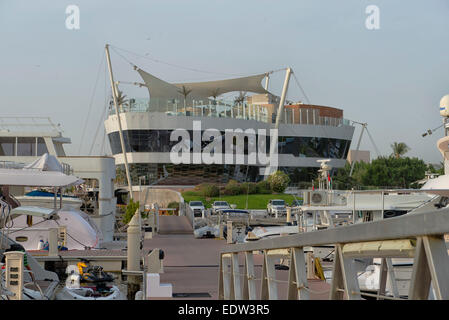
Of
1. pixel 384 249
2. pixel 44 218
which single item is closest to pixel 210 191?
pixel 44 218

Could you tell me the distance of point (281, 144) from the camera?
275 ft

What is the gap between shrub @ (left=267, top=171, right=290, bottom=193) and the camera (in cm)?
7619

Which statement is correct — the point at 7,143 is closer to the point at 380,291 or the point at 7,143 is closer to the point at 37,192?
the point at 37,192

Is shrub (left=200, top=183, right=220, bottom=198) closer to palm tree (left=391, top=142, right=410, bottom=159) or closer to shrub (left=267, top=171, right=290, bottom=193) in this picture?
shrub (left=267, top=171, right=290, bottom=193)

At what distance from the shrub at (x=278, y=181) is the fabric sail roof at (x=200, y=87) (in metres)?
11.7

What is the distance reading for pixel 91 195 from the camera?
36.4m

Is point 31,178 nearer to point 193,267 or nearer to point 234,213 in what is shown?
point 193,267

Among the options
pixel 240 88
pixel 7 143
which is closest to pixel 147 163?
pixel 240 88

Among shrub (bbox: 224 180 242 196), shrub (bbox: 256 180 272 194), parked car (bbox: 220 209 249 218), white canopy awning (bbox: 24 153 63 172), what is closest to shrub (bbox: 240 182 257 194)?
shrub (bbox: 224 180 242 196)

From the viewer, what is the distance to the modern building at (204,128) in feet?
251

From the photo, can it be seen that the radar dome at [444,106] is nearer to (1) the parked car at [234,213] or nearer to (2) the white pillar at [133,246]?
(2) the white pillar at [133,246]

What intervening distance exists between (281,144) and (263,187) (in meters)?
10.1

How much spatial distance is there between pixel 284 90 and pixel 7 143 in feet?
140
